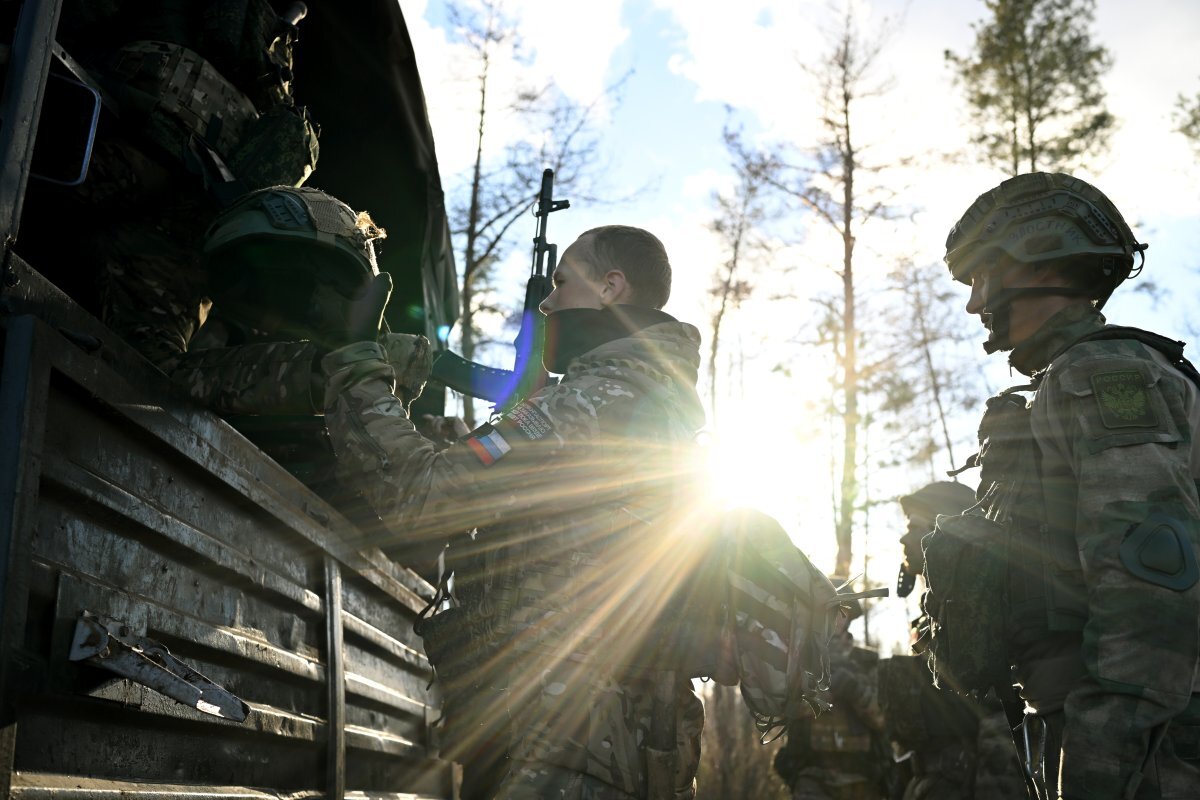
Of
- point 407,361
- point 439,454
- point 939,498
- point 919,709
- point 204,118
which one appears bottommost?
point 919,709

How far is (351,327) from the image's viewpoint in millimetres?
2537

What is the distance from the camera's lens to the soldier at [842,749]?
7.50 m

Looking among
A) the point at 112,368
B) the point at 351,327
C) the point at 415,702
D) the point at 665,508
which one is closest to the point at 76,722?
the point at 112,368

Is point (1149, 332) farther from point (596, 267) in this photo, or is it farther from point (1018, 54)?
point (1018, 54)

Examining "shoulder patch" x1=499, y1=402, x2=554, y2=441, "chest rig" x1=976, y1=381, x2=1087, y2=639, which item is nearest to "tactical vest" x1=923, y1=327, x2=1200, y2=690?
"chest rig" x1=976, y1=381, x2=1087, y2=639

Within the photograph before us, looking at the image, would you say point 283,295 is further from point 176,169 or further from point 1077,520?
point 1077,520

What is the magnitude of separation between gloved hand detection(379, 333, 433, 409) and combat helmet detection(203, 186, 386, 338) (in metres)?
0.23

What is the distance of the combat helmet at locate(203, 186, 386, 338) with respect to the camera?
241 cm

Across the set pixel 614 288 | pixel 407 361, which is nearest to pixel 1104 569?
pixel 614 288

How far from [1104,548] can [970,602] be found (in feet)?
1.56

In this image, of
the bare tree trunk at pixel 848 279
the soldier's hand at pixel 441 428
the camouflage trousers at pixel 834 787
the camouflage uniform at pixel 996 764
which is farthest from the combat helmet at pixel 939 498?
the bare tree trunk at pixel 848 279

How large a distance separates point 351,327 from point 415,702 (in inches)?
79.3

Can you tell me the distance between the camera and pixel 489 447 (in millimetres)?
2436

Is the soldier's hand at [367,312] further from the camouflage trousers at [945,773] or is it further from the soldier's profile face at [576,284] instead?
the camouflage trousers at [945,773]
